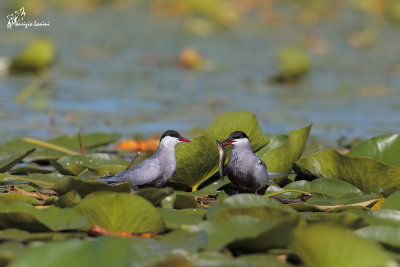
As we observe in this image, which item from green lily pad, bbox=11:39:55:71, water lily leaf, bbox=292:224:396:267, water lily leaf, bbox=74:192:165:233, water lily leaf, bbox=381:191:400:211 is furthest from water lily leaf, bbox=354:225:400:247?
green lily pad, bbox=11:39:55:71

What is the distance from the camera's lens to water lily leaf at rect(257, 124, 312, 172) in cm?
377

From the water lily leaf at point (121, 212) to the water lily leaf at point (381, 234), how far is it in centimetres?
72

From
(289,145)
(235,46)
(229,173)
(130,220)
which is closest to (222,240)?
(130,220)

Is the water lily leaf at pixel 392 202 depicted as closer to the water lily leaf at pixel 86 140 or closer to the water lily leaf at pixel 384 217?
the water lily leaf at pixel 384 217

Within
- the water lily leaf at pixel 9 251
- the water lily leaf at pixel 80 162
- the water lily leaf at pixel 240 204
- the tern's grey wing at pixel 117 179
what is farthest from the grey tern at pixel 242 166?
the water lily leaf at pixel 9 251

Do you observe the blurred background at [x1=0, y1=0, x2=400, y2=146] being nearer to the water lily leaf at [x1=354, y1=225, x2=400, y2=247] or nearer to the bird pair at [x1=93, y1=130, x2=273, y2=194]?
the bird pair at [x1=93, y1=130, x2=273, y2=194]

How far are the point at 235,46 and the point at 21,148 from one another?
8406 millimetres

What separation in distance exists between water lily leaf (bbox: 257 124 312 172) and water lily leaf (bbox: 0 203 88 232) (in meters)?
1.47

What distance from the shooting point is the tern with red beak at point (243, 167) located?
338 cm

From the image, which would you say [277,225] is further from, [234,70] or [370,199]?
[234,70]

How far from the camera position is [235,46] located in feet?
41.7

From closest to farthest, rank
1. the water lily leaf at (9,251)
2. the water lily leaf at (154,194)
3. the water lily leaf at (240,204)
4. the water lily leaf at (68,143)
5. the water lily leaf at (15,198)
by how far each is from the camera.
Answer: the water lily leaf at (9,251)
the water lily leaf at (240,204)
the water lily leaf at (154,194)
the water lily leaf at (15,198)
the water lily leaf at (68,143)

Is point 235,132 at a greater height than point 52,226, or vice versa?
point 235,132

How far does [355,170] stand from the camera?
349 cm
